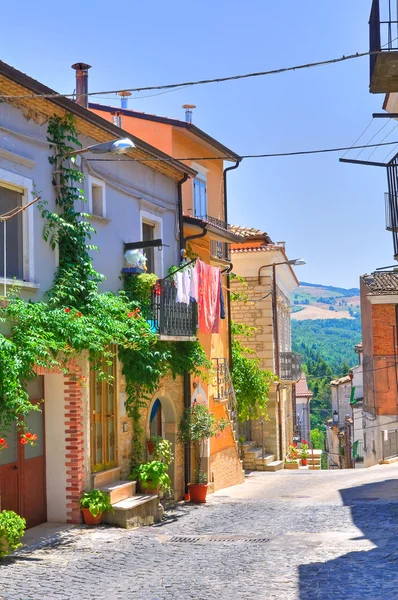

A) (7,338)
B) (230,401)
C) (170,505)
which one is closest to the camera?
(7,338)

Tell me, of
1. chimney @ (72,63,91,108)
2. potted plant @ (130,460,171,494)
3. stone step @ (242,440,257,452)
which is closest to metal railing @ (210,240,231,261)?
chimney @ (72,63,91,108)

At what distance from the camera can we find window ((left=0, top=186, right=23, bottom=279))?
12203mm

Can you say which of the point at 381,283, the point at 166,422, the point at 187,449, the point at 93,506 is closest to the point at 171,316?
the point at 166,422

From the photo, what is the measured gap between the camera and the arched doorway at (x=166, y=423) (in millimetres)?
18062

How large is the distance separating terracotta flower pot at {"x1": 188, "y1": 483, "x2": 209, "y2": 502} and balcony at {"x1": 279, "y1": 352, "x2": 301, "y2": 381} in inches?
523

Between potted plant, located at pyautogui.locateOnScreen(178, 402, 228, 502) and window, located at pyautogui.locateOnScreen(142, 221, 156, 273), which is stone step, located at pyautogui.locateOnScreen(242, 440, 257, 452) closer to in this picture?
potted plant, located at pyautogui.locateOnScreen(178, 402, 228, 502)

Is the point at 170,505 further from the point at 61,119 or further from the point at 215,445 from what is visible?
the point at 61,119

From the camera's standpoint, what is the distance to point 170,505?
17.2m

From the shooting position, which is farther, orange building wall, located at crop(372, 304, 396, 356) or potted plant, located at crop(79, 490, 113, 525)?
orange building wall, located at crop(372, 304, 396, 356)

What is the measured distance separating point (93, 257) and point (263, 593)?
7.44m

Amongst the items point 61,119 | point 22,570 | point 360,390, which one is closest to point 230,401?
point 61,119

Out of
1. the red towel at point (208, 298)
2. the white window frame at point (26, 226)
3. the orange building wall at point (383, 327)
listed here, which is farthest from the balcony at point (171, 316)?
the orange building wall at point (383, 327)

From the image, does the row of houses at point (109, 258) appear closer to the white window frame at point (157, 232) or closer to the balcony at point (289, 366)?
the white window frame at point (157, 232)

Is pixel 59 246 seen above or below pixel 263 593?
above
